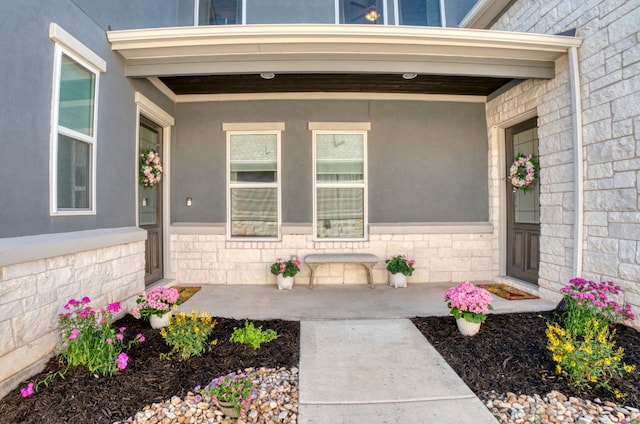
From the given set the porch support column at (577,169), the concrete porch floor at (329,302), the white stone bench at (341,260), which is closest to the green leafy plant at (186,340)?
A: the concrete porch floor at (329,302)

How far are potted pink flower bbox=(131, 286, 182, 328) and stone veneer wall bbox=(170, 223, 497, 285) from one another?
6.58 ft

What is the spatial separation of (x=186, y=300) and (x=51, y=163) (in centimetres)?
227

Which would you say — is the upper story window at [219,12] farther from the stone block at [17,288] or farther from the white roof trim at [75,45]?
the stone block at [17,288]

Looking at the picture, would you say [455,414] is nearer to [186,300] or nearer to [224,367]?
[224,367]

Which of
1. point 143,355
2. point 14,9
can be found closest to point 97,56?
point 14,9

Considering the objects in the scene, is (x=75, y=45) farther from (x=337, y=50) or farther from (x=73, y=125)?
(x=337, y=50)

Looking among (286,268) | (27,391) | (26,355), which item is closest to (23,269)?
(26,355)

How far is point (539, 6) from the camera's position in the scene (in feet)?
14.0

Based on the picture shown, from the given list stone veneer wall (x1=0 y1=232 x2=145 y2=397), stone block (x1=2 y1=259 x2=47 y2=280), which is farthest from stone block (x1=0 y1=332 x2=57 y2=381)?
stone block (x1=2 y1=259 x2=47 y2=280)

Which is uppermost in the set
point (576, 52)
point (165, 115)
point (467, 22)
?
point (467, 22)

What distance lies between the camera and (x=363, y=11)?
17.8 feet

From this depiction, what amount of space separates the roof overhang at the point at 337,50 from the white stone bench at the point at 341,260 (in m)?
2.59

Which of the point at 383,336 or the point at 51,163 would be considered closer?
the point at 51,163

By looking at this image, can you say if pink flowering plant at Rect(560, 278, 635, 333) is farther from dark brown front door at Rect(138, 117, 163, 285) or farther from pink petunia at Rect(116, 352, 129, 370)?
dark brown front door at Rect(138, 117, 163, 285)
